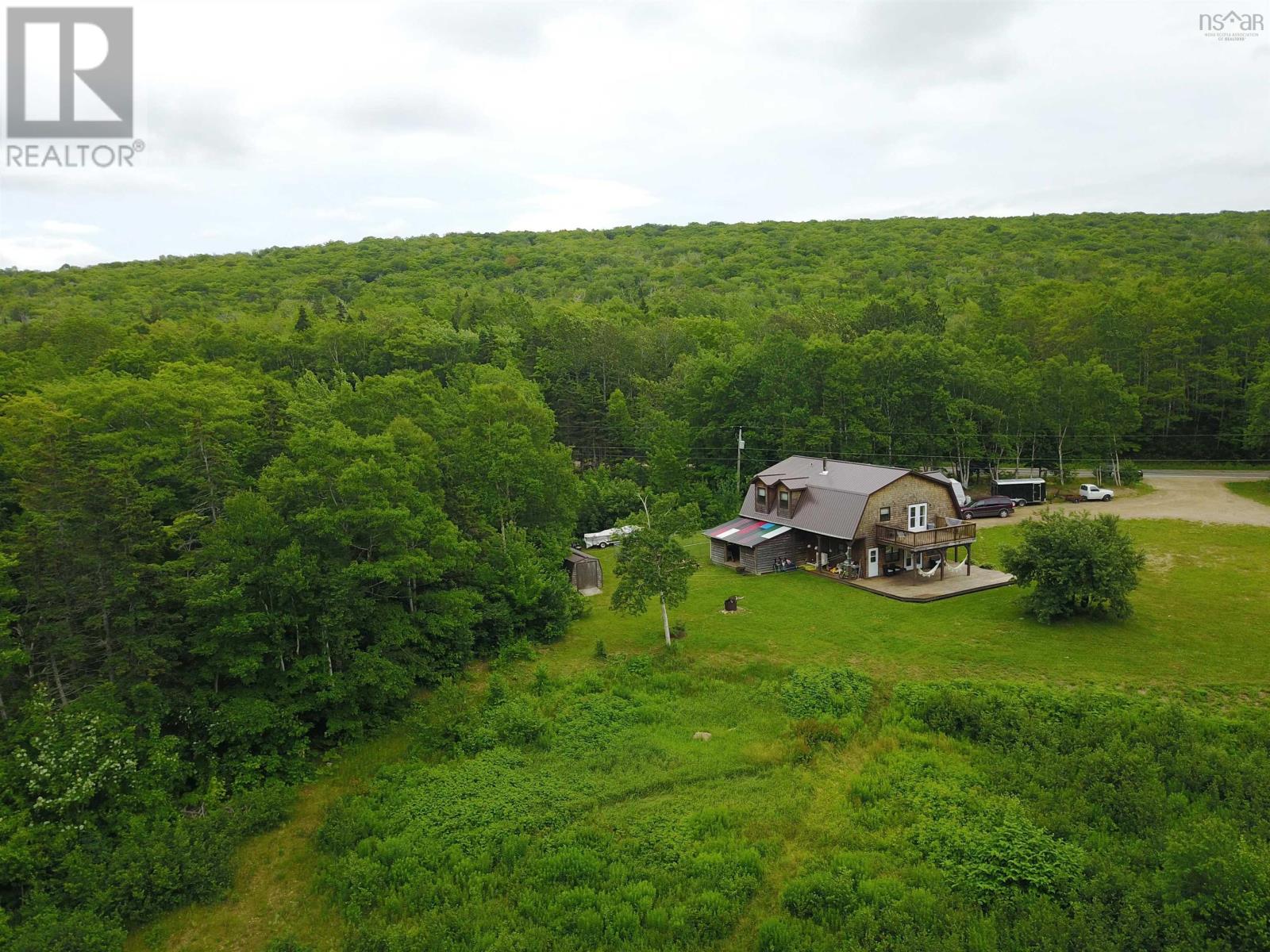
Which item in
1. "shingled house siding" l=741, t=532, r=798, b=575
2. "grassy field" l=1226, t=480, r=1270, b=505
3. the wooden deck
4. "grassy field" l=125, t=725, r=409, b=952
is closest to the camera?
"grassy field" l=125, t=725, r=409, b=952

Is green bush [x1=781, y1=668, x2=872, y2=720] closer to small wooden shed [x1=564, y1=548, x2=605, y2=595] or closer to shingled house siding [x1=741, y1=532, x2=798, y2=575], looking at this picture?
shingled house siding [x1=741, y1=532, x2=798, y2=575]

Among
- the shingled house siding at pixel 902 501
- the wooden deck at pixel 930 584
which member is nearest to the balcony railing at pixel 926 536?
the shingled house siding at pixel 902 501

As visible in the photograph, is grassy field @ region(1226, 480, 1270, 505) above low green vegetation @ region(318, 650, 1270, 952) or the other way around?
above

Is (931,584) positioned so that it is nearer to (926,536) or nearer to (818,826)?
(926,536)

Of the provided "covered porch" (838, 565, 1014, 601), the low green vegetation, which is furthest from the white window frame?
the low green vegetation

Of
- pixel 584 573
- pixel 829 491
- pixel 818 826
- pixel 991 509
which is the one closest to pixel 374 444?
pixel 584 573

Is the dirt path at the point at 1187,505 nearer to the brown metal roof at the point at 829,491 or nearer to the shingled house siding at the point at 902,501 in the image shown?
the shingled house siding at the point at 902,501
